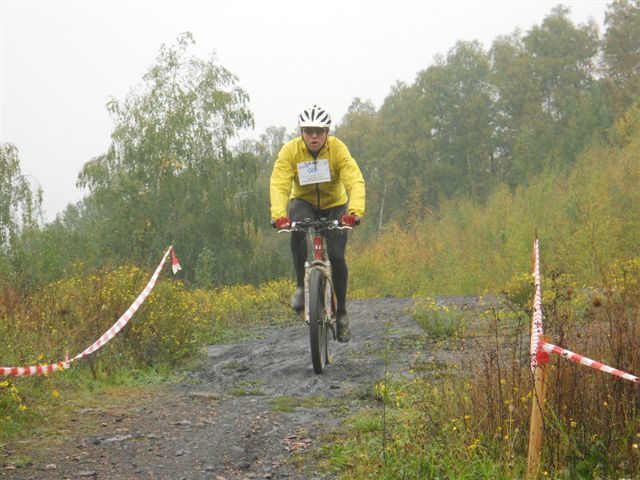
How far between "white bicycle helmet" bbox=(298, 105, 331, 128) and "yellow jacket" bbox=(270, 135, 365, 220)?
298 mm

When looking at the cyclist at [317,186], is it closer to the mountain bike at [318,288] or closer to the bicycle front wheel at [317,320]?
the mountain bike at [318,288]

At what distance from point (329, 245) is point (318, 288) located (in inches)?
20.1

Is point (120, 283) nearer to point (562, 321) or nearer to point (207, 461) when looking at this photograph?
point (207, 461)

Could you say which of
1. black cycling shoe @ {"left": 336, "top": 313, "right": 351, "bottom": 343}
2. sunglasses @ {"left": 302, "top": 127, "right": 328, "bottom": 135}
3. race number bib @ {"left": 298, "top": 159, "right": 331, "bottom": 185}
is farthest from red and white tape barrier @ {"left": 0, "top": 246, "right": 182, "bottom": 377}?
sunglasses @ {"left": 302, "top": 127, "right": 328, "bottom": 135}

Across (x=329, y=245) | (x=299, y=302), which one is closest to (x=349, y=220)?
(x=329, y=245)

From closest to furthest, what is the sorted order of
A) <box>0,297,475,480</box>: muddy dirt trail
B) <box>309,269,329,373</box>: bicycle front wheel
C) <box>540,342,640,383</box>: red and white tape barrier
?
<box>540,342,640,383</box>: red and white tape barrier
<box>0,297,475,480</box>: muddy dirt trail
<box>309,269,329,373</box>: bicycle front wheel

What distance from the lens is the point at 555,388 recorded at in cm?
406

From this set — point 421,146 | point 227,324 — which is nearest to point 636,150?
point 227,324

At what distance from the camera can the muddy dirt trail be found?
4.53m

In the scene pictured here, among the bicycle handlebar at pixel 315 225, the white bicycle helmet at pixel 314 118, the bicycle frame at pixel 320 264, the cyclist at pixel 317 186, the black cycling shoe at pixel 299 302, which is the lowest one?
the black cycling shoe at pixel 299 302

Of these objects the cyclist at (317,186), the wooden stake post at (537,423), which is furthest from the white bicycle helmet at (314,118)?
the wooden stake post at (537,423)

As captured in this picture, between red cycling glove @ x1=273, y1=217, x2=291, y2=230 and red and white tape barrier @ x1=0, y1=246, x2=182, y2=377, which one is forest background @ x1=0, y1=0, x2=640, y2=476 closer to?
red and white tape barrier @ x1=0, y1=246, x2=182, y2=377

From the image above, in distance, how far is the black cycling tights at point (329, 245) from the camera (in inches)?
296

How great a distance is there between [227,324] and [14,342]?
7.41 metres
